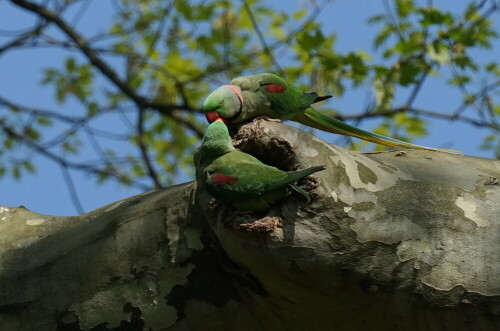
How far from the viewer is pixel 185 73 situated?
624 centimetres

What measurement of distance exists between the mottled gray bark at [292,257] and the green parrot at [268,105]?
375mm

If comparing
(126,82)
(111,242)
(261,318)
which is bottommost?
(261,318)

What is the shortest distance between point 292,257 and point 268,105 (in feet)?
3.32

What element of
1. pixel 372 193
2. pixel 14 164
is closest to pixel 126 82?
pixel 14 164

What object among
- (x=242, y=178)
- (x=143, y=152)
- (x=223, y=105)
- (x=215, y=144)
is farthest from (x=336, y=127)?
(x=143, y=152)

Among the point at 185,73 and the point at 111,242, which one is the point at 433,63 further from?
the point at 111,242

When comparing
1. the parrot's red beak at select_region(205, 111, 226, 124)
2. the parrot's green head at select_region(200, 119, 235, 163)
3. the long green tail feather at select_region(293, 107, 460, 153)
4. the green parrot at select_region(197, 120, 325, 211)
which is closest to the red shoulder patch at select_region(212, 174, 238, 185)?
the green parrot at select_region(197, 120, 325, 211)

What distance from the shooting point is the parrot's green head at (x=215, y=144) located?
2.35m

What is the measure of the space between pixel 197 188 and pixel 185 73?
4026 millimetres

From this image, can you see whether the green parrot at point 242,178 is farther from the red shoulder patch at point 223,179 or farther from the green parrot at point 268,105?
the green parrot at point 268,105

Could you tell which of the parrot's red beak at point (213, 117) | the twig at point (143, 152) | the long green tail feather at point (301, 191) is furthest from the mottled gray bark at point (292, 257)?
the twig at point (143, 152)

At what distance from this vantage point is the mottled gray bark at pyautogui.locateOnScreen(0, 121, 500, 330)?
82.0 inches

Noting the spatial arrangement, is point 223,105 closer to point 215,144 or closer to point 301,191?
point 215,144

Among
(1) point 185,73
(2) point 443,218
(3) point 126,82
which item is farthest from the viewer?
(1) point 185,73
